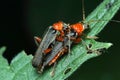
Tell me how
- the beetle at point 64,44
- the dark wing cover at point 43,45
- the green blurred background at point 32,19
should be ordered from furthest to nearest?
the green blurred background at point 32,19 → the beetle at point 64,44 → the dark wing cover at point 43,45

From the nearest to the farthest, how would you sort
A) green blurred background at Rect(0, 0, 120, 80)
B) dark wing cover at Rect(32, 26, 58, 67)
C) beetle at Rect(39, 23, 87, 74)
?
dark wing cover at Rect(32, 26, 58, 67) → beetle at Rect(39, 23, 87, 74) → green blurred background at Rect(0, 0, 120, 80)

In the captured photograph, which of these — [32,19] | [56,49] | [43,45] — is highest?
[43,45]

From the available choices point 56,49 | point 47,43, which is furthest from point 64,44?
point 47,43

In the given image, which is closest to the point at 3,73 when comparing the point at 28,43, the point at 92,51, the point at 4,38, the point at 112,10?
the point at 92,51

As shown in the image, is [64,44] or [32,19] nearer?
[64,44]

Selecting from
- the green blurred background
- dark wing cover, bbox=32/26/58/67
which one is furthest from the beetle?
the green blurred background

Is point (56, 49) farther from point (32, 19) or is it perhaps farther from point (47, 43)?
point (32, 19)

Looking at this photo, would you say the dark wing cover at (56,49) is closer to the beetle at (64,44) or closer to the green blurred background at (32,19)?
the beetle at (64,44)

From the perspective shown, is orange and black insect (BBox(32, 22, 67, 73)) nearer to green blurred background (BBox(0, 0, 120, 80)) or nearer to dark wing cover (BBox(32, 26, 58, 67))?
dark wing cover (BBox(32, 26, 58, 67))

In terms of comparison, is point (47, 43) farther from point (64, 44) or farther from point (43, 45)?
point (64, 44)

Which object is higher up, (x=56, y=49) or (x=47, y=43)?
(x=47, y=43)

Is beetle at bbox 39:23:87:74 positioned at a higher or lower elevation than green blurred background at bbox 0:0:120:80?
higher


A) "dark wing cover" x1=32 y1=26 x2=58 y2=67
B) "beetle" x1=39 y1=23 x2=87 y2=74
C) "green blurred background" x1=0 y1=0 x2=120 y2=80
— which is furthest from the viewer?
"green blurred background" x1=0 y1=0 x2=120 y2=80

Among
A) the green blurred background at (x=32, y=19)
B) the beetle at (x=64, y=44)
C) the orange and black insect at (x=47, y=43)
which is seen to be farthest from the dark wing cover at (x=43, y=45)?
the green blurred background at (x=32, y=19)
